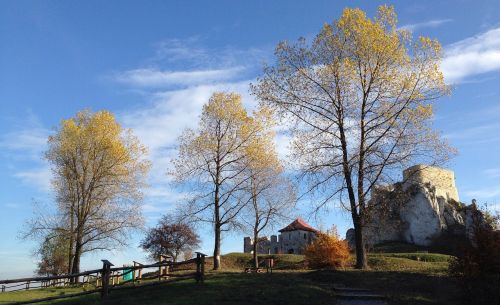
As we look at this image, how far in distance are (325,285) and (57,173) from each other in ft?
85.1

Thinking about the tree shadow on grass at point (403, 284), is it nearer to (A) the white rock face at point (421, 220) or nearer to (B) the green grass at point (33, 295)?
(B) the green grass at point (33, 295)

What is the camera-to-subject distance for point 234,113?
29609mm

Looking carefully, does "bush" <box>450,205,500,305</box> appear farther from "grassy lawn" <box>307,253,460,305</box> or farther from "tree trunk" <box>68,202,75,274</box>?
"tree trunk" <box>68,202,75,274</box>

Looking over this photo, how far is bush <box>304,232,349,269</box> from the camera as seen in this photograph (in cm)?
2464

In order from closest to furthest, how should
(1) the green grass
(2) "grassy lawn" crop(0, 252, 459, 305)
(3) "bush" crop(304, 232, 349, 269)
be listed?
(2) "grassy lawn" crop(0, 252, 459, 305) → (1) the green grass → (3) "bush" crop(304, 232, 349, 269)

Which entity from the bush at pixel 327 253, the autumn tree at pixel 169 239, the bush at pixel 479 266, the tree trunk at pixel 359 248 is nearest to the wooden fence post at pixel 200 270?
the tree trunk at pixel 359 248

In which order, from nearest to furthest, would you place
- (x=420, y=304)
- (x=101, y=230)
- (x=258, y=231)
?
(x=420, y=304)
(x=101, y=230)
(x=258, y=231)

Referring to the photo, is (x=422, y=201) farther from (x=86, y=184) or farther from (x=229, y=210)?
(x=86, y=184)

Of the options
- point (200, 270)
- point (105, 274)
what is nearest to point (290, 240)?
point (200, 270)

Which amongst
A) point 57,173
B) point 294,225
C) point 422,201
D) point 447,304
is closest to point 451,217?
point 422,201

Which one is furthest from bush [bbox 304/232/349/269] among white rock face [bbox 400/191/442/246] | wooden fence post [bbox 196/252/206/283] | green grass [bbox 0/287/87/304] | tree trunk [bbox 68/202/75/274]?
white rock face [bbox 400/191/442/246]

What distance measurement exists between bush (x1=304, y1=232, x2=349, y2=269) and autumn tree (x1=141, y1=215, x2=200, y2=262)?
27417mm

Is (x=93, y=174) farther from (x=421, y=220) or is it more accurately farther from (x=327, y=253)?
(x=421, y=220)

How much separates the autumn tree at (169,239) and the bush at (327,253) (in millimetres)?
27417
